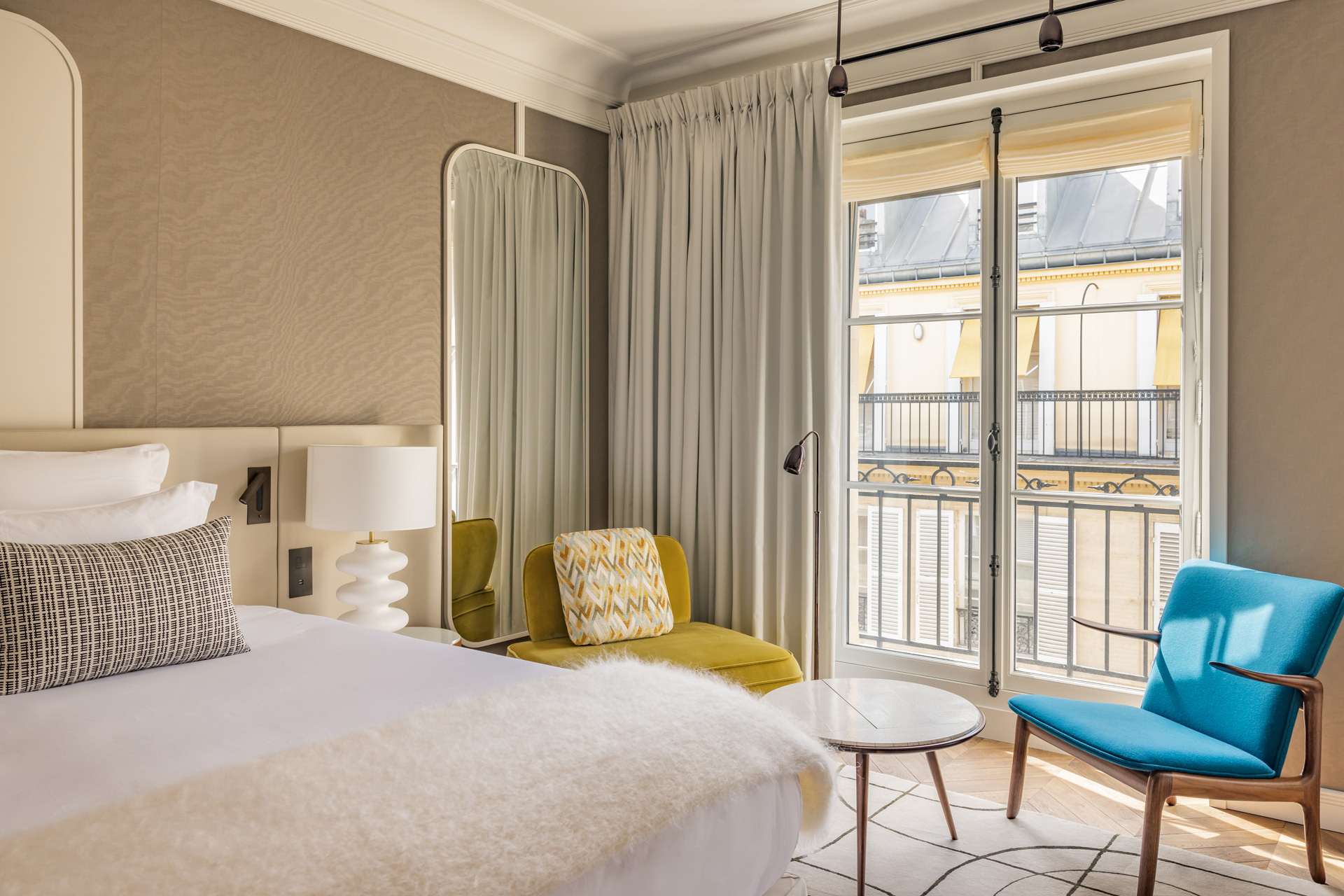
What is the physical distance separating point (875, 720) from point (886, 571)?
58.6 inches

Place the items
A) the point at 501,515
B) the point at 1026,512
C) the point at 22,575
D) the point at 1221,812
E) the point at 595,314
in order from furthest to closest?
1. the point at 595,314
2. the point at 501,515
3. the point at 1026,512
4. the point at 1221,812
5. the point at 22,575

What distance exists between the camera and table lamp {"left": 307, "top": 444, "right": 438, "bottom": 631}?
8.95 ft

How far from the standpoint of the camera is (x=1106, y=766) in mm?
2270

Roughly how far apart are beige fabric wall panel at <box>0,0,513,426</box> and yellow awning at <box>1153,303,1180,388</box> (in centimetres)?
263

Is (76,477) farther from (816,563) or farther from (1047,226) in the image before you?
(1047,226)

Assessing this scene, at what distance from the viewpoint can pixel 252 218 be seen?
9.26 feet

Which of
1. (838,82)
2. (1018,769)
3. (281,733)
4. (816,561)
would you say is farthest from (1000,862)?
(838,82)

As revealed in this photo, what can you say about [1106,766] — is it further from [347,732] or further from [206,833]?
[206,833]

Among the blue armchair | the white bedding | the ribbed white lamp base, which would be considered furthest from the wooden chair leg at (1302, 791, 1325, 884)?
the ribbed white lamp base

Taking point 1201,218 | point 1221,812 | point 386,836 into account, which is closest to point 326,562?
point 386,836

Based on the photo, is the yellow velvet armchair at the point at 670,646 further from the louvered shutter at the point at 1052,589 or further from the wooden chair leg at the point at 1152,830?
the wooden chair leg at the point at 1152,830

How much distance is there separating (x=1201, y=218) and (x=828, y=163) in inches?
52.3

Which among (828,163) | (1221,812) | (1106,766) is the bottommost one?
(1221,812)

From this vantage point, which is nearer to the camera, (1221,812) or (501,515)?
(1221,812)
